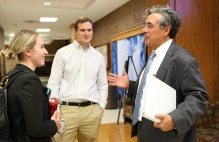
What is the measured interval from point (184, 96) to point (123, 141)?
295cm

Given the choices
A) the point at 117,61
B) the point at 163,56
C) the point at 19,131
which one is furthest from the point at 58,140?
the point at 117,61

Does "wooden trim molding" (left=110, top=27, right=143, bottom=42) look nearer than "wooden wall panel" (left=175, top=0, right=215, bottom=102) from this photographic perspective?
No

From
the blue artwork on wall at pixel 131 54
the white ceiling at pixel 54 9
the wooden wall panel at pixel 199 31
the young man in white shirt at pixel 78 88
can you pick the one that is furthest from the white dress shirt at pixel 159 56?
the white ceiling at pixel 54 9

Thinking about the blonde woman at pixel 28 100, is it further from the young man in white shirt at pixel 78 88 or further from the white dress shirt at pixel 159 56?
the young man in white shirt at pixel 78 88

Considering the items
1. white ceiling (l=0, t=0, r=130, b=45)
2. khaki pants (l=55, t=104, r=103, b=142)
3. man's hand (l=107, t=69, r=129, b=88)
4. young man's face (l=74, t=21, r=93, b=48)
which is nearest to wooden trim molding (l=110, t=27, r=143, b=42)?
white ceiling (l=0, t=0, r=130, b=45)

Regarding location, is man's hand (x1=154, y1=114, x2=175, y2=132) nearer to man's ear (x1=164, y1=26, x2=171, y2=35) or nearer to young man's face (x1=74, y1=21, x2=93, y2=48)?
man's ear (x1=164, y1=26, x2=171, y2=35)

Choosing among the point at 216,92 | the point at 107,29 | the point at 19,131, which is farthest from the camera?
the point at 107,29

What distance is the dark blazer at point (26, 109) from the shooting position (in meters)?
1.37

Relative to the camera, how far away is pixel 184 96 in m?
1.47

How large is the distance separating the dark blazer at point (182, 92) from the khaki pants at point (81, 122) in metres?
1.00

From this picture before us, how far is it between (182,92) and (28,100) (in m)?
0.83

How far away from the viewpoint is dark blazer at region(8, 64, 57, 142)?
4.49ft

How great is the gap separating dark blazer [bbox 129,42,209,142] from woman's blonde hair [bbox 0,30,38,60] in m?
0.77

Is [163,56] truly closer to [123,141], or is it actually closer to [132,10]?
[123,141]
